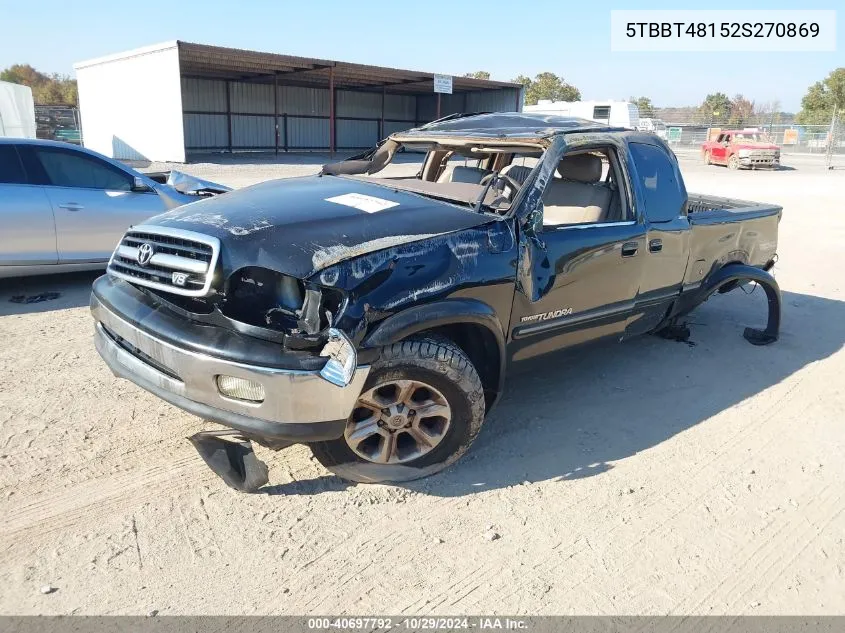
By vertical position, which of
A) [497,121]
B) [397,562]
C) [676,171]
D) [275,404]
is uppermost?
[497,121]

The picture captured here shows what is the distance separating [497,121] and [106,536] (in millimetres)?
3519

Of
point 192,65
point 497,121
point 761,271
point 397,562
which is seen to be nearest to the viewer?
point 397,562

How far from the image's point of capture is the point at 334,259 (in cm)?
297

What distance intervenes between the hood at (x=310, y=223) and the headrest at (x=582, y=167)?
4.02 feet

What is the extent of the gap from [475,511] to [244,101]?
32.4 metres

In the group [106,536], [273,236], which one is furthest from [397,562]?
[273,236]

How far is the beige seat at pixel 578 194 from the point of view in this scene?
4.46 meters

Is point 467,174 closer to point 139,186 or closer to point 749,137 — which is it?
point 139,186

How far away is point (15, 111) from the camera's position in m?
20.2

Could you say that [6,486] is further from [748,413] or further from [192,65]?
[192,65]

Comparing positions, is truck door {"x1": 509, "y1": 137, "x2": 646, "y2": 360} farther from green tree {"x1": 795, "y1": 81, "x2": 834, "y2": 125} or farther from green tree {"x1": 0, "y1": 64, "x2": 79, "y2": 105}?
green tree {"x1": 795, "y1": 81, "x2": 834, "y2": 125}

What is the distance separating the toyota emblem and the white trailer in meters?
19.4

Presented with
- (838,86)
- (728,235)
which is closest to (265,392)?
(728,235)

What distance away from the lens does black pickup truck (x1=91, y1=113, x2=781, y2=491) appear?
9.52ft
